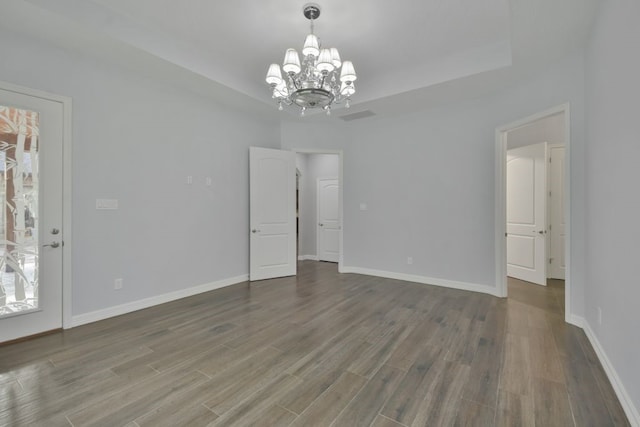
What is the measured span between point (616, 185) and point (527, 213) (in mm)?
3108

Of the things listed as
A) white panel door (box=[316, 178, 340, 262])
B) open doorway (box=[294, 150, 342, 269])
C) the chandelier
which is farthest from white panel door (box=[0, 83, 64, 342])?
white panel door (box=[316, 178, 340, 262])

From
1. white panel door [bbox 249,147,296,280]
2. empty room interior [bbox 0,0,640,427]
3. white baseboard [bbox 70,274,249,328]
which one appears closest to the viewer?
empty room interior [bbox 0,0,640,427]

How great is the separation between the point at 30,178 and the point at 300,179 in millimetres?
5136

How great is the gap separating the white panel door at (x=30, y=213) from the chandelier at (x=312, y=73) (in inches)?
88.3

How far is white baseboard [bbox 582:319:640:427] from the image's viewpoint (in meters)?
1.67

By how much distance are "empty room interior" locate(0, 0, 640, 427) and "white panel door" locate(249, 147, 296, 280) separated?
0.12 ft

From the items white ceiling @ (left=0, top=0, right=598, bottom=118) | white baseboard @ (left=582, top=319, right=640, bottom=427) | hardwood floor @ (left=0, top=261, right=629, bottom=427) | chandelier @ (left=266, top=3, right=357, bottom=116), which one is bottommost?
hardwood floor @ (left=0, top=261, right=629, bottom=427)

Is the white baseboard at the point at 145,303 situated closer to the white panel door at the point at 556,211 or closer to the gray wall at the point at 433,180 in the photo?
the gray wall at the point at 433,180

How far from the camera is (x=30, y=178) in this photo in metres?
2.78

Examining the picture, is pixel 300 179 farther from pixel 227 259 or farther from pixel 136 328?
pixel 136 328

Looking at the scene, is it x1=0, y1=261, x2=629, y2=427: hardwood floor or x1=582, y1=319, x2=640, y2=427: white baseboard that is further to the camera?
x1=0, y1=261, x2=629, y2=427: hardwood floor

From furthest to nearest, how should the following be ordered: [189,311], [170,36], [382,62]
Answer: [382,62], [189,311], [170,36]

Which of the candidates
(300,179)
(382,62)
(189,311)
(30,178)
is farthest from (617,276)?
(300,179)

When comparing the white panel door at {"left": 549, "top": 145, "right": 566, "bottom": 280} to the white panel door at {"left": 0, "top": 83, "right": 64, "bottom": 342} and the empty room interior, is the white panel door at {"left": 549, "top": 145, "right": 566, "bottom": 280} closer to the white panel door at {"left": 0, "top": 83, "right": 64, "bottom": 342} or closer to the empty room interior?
the empty room interior
